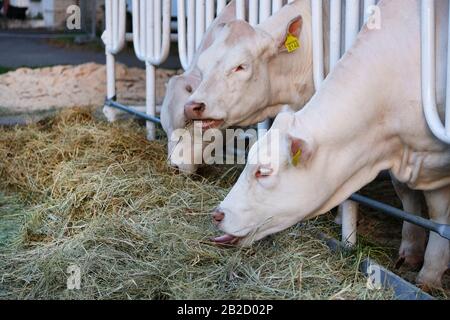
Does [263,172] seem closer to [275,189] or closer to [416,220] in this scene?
[275,189]

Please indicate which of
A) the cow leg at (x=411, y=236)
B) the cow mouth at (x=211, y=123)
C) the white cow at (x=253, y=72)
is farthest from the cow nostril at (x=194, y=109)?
the cow leg at (x=411, y=236)

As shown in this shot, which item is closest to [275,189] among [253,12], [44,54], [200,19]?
[253,12]

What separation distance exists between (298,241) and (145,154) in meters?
2.08

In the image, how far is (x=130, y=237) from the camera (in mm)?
4352

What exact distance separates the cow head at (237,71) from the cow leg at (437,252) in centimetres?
120

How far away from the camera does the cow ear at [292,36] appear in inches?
193

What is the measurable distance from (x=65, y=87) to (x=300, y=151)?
24.7ft

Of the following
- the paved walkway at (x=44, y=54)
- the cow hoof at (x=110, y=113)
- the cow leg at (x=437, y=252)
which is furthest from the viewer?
the paved walkway at (x=44, y=54)

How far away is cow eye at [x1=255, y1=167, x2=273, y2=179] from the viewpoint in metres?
3.74

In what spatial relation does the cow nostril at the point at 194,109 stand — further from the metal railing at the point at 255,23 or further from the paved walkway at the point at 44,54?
the paved walkway at the point at 44,54

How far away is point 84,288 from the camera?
370 centimetres

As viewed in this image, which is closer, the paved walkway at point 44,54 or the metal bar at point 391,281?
the metal bar at point 391,281

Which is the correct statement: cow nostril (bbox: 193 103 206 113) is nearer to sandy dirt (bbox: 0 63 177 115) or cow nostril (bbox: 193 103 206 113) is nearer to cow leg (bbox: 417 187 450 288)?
cow leg (bbox: 417 187 450 288)

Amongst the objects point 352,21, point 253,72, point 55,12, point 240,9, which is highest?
point 55,12
